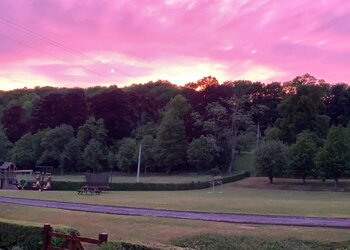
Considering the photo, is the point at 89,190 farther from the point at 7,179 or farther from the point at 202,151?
the point at 202,151

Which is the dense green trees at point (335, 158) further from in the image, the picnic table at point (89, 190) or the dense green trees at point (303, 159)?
the picnic table at point (89, 190)

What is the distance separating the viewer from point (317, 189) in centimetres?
6694

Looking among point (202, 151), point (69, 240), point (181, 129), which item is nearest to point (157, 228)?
point (69, 240)

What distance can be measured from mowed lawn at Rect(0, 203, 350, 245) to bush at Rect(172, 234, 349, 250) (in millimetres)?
556

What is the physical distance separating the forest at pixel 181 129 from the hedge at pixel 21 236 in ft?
197

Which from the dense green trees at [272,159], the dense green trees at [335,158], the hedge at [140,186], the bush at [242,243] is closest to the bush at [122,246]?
the bush at [242,243]

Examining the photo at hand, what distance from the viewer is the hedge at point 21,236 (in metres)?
14.0

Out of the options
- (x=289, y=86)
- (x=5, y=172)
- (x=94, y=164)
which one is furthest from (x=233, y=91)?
(x=5, y=172)

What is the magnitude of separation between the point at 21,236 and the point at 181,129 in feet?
259

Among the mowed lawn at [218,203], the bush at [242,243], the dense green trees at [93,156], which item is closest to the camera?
the bush at [242,243]

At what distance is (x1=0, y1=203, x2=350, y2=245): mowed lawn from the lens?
59.3 ft

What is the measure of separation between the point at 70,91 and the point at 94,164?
70.4 feet

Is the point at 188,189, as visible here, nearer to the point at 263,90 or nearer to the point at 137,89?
the point at 263,90

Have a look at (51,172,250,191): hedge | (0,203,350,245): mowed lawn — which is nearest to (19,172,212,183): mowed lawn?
(51,172,250,191): hedge
